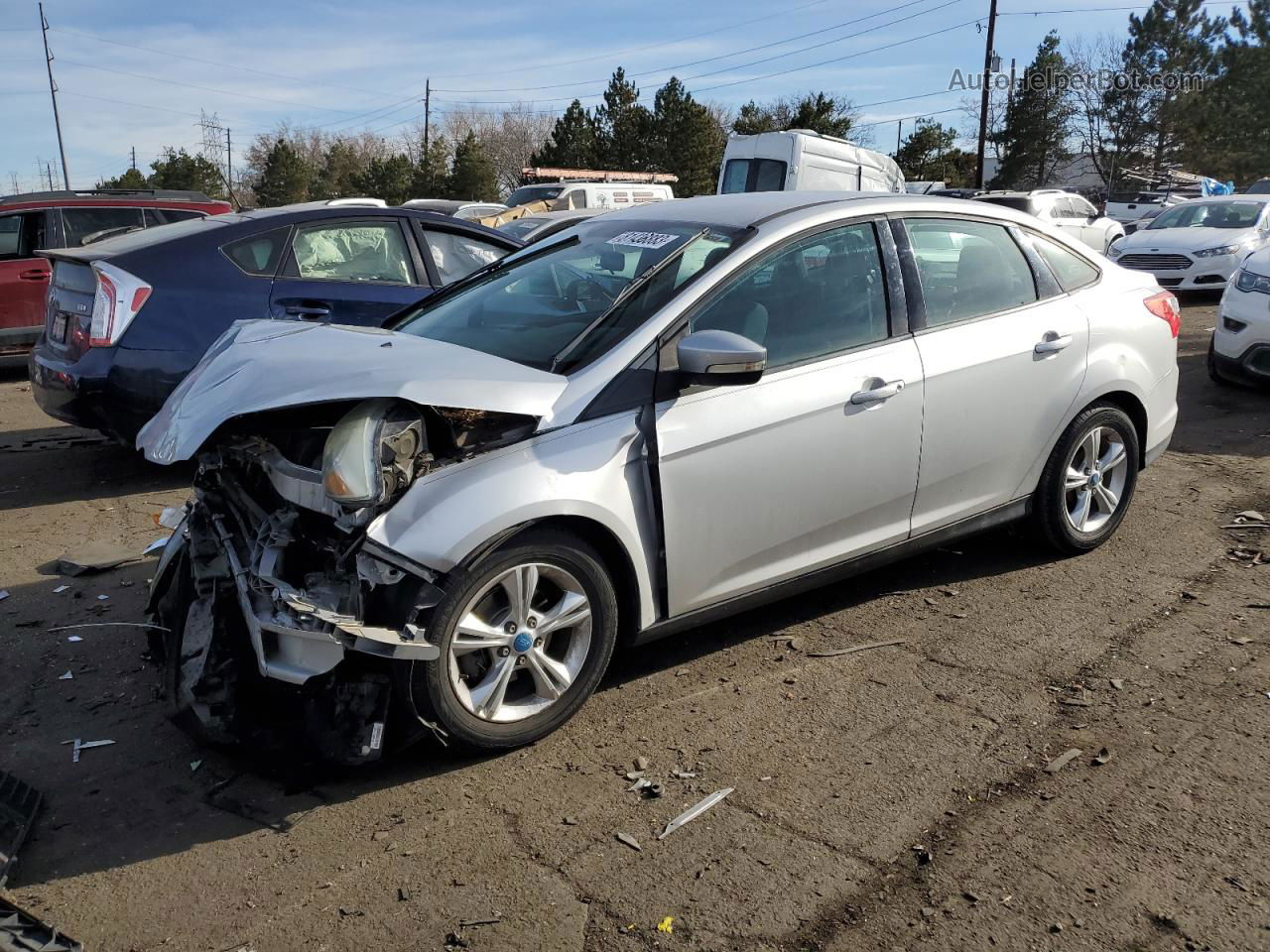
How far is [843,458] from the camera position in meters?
3.98

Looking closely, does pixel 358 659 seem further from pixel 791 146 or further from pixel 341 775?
pixel 791 146

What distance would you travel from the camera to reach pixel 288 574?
11.2ft

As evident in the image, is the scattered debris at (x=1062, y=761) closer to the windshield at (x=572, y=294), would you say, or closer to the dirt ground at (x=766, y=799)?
the dirt ground at (x=766, y=799)

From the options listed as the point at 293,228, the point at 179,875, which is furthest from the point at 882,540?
the point at 293,228

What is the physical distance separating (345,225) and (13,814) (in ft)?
15.2

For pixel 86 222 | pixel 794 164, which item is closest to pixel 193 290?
pixel 86 222

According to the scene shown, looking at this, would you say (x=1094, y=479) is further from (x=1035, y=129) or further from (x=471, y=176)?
(x=1035, y=129)

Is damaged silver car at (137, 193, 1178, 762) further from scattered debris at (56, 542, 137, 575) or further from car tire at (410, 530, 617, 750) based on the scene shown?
scattered debris at (56, 542, 137, 575)

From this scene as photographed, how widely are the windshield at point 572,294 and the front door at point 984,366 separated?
104 centimetres

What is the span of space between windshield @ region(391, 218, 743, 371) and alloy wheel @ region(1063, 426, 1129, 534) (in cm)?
215

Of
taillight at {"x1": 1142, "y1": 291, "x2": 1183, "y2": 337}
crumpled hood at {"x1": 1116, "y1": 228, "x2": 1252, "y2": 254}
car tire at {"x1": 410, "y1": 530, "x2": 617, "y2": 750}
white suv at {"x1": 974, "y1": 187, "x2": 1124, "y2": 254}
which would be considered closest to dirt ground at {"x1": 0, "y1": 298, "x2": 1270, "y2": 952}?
car tire at {"x1": 410, "y1": 530, "x2": 617, "y2": 750}

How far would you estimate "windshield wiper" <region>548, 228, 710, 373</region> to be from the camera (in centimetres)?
368

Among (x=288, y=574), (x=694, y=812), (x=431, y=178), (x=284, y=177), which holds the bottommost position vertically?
(x=694, y=812)

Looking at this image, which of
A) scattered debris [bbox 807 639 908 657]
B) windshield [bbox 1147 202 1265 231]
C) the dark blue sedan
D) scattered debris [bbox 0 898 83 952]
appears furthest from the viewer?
windshield [bbox 1147 202 1265 231]
